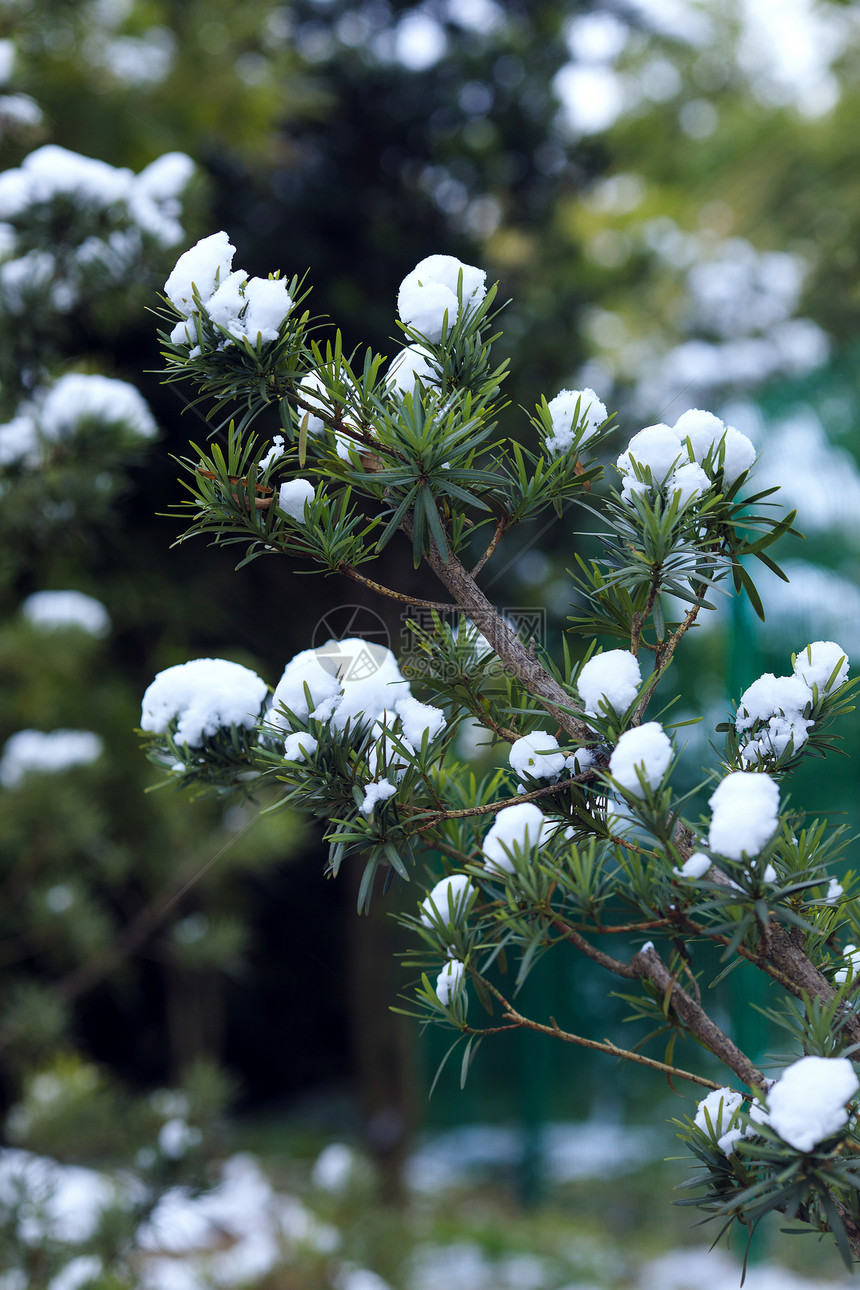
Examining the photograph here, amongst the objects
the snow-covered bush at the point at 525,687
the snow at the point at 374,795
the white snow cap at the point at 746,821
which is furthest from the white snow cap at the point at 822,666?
the snow at the point at 374,795

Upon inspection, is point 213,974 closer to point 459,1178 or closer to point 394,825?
point 459,1178

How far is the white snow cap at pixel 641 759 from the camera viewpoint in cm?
39

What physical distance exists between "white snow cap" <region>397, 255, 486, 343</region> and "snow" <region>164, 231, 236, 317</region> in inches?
3.4

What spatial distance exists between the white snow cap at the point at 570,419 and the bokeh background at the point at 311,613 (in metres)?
0.55

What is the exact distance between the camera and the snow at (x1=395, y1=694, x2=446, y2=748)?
1.57 ft

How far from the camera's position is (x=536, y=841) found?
1.44ft

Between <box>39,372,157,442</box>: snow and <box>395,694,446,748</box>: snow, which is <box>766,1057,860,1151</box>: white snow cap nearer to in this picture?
<box>395,694,446,748</box>: snow

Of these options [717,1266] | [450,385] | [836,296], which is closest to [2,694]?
[450,385]

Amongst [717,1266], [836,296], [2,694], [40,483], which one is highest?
[836,296]

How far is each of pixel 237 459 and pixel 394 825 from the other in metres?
0.20

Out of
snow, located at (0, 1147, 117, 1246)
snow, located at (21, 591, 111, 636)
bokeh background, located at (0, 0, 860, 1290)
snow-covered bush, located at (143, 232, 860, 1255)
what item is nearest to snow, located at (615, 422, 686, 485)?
snow-covered bush, located at (143, 232, 860, 1255)

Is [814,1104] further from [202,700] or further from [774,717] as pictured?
[202,700]

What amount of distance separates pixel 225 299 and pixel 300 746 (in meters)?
0.22

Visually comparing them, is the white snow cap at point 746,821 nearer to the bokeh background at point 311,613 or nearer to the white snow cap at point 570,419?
the white snow cap at point 570,419
